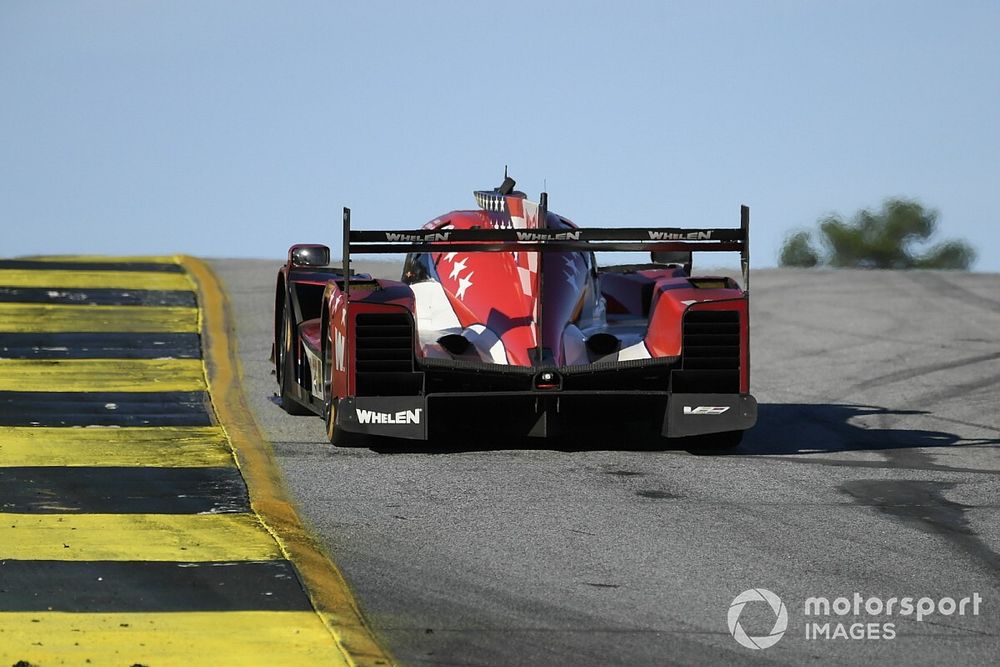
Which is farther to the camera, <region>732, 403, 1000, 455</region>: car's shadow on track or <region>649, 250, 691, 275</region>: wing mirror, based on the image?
<region>649, 250, 691, 275</region>: wing mirror

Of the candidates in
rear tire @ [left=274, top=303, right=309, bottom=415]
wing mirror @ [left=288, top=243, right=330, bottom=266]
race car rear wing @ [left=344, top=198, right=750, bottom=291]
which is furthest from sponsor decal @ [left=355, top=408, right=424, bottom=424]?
wing mirror @ [left=288, top=243, right=330, bottom=266]

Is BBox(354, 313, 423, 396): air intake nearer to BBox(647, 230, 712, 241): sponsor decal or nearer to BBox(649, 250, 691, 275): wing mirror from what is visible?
BBox(647, 230, 712, 241): sponsor decal

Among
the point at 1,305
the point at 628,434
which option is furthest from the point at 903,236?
the point at 628,434

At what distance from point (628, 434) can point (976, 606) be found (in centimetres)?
505

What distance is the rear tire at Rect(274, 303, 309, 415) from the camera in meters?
12.4

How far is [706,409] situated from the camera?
1017cm

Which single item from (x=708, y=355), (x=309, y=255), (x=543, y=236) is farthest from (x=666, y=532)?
(x=309, y=255)

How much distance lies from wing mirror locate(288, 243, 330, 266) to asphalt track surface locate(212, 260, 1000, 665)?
3.89 ft

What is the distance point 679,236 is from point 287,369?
3.58 m

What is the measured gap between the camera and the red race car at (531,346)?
10.1 metres

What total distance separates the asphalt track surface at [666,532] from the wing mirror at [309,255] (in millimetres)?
1186

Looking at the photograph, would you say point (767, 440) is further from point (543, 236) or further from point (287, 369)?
point (287, 369)

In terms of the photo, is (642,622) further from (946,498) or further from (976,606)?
(946,498)

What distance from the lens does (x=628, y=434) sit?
446 inches
